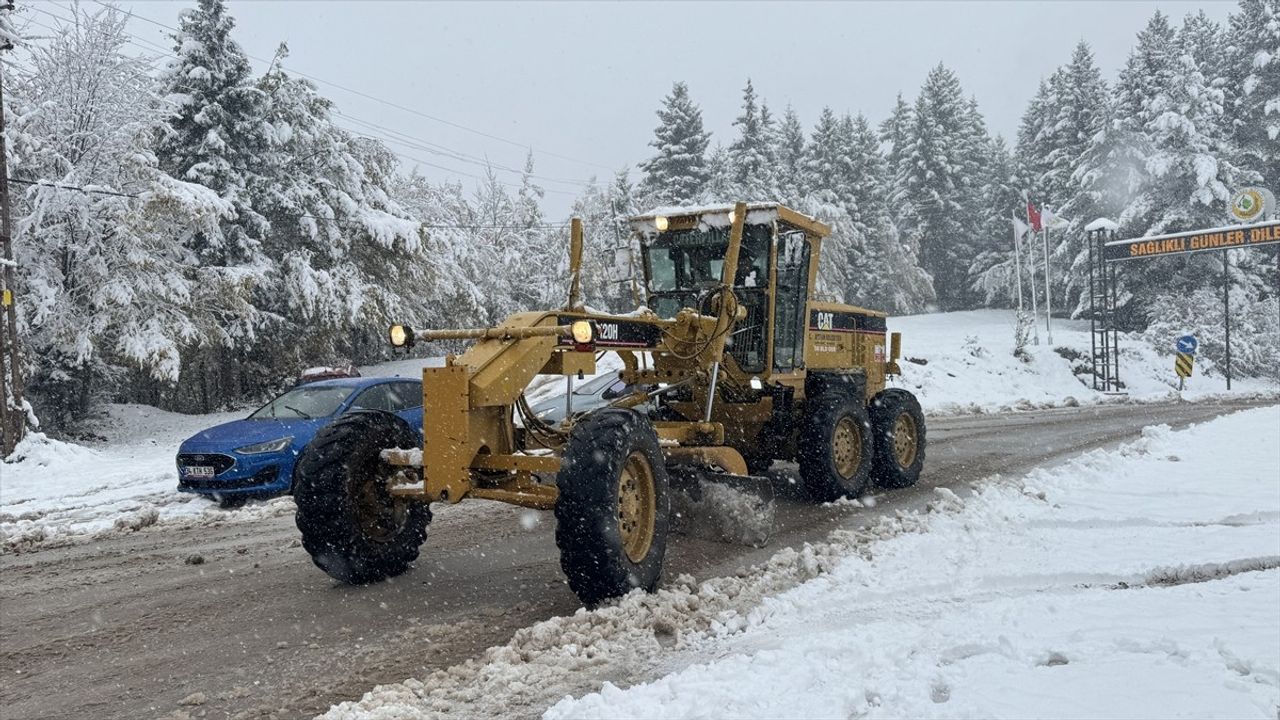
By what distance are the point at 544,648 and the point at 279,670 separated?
1.36 meters

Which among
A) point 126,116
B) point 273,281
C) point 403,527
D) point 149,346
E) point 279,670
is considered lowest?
point 279,670

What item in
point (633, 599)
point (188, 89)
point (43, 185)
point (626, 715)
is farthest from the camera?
point (188, 89)

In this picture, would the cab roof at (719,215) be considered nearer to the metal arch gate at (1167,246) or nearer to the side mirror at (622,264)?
the side mirror at (622,264)

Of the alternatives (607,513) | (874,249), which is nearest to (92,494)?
(607,513)

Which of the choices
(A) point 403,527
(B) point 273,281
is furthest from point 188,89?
(A) point 403,527

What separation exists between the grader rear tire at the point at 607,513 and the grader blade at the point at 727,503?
120 cm

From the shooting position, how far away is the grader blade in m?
6.93

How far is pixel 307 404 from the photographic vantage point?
11578mm

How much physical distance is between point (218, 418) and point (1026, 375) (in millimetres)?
23625

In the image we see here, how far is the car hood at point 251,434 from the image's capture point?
1055 cm

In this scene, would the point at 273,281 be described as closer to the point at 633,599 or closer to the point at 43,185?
the point at 43,185

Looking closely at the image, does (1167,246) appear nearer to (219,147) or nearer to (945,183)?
(219,147)

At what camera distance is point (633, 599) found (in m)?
5.25

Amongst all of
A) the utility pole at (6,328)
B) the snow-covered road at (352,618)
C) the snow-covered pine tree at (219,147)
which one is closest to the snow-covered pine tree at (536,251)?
the snow-covered pine tree at (219,147)
